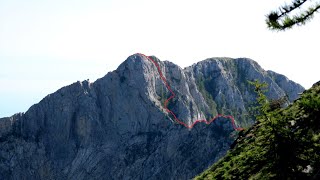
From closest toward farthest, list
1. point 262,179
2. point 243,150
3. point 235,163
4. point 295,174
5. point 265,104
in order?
point 295,174 → point 265,104 → point 262,179 → point 235,163 → point 243,150

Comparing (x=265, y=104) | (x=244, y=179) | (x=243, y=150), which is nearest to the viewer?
(x=265, y=104)

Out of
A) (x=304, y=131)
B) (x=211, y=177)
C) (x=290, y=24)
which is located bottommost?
(x=211, y=177)

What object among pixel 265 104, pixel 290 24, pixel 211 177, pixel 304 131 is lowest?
pixel 211 177

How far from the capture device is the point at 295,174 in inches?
905

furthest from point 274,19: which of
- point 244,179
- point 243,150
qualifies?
point 243,150

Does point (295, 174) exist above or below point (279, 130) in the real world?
below

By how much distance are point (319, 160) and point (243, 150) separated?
55.8 ft

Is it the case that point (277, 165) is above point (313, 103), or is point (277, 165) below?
below

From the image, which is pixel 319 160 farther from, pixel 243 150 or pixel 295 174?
pixel 243 150

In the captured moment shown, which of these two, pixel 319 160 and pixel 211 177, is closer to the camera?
pixel 319 160

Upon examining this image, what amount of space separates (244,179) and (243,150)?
32.1ft

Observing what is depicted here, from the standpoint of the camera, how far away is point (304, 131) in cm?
2906

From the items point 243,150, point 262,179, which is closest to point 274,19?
point 262,179

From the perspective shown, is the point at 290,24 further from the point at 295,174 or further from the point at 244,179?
the point at 244,179
